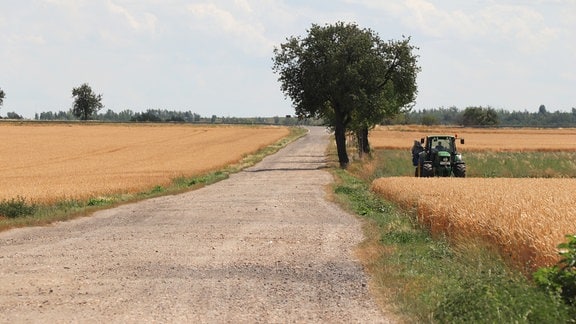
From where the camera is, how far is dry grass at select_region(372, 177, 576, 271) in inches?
476

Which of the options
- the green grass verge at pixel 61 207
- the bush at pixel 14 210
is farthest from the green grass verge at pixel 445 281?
the bush at pixel 14 210

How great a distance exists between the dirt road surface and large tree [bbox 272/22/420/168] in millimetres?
28391

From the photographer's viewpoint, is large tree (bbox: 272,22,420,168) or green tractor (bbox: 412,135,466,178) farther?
large tree (bbox: 272,22,420,168)

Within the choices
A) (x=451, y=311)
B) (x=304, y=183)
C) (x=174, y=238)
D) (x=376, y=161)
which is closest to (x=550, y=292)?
(x=451, y=311)

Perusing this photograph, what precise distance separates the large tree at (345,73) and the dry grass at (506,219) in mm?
28322

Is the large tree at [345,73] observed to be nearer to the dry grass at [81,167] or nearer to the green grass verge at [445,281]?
the dry grass at [81,167]

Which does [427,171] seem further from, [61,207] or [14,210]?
[14,210]

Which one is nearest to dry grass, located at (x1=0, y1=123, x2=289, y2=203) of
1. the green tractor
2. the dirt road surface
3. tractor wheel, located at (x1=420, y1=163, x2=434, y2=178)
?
the dirt road surface

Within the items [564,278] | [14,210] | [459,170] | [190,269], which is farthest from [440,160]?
[564,278]

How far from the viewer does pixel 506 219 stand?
1458cm

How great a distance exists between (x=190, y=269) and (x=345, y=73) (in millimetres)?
39216

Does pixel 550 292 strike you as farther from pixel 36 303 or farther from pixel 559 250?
pixel 36 303

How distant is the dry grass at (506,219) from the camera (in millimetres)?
12078

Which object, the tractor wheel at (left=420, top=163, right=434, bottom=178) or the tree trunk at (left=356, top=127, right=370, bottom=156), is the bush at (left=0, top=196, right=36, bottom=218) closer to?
the tractor wheel at (left=420, top=163, right=434, bottom=178)
